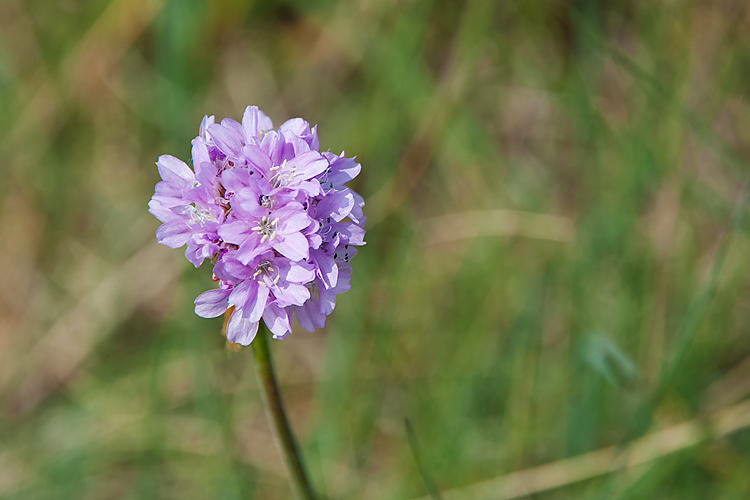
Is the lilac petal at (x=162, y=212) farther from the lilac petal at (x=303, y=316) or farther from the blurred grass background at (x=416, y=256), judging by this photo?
the blurred grass background at (x=416, y=256)

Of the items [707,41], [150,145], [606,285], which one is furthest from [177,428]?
[707,41]

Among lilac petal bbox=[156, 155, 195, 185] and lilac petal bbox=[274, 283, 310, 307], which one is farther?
lilac petal bbox=[156, 155, 195, 185]

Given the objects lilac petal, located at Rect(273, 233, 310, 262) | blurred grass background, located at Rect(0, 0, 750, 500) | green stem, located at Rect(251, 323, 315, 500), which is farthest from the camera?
blurred grass background, located at Rect(0, 0, 750, 500)

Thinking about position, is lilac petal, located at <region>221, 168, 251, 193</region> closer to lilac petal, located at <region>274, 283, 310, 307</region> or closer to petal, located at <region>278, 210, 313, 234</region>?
petal, located at <region>278, 210, 313, 234</region>

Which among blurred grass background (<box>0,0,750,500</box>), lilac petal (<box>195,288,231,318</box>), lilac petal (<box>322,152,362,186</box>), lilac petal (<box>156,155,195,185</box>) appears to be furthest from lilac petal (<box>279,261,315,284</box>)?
blurred grass background (<box>0,0,750,500</box>)

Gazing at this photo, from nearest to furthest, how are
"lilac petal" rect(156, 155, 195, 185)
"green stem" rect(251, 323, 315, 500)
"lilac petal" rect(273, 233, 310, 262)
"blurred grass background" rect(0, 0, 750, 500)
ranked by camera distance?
"lilac petal" rect(273, 233, 310, 262) < "green stem" rect(251, 323, 315, 500) < "lilac petal" rect(156, 155, 195, 185) < "blurred grass background" rect(0, 0, 750, 500)

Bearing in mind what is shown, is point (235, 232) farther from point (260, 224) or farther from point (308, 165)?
point (308, 165)

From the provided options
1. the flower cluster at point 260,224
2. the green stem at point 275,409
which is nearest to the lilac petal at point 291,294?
the flower cluster at point 260,224

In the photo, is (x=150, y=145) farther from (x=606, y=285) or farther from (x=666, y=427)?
(x=666, y=427)
